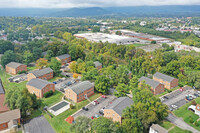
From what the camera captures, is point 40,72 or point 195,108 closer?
point 195,108

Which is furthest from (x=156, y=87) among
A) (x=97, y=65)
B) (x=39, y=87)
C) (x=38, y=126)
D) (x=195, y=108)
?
(x=39, y=87)

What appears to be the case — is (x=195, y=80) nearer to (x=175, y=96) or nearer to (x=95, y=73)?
(x=175, y=96)

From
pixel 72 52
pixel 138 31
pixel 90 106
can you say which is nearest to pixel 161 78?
pixel 90 106

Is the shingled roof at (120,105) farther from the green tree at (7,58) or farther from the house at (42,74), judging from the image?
the green tree at (7,58)

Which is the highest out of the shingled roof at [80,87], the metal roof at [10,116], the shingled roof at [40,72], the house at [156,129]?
the shingled roof at [40,72]

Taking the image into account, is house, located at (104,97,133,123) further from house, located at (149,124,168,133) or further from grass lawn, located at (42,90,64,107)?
grass lawn, located at (42,90,64,107)

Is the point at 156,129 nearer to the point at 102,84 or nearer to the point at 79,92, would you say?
the point at 102,84

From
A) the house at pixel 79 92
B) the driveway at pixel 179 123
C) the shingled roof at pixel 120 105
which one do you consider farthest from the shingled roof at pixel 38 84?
the driveway at pixel 179 123
